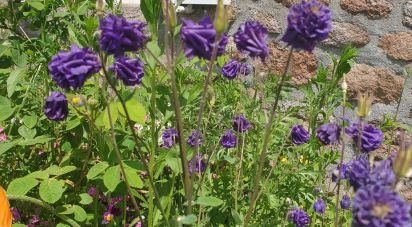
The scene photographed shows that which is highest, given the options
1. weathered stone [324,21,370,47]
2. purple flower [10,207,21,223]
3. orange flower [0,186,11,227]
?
weathered stone [324,21,370,47]

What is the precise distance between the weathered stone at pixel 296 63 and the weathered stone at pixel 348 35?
0.45 ft

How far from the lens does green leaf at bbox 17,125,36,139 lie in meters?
2.01

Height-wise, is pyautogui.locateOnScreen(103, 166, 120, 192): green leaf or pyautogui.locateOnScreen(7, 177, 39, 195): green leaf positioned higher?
pyautogui.locateOnScreen(103, 166, 120, 192): green leaf

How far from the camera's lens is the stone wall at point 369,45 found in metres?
2.82

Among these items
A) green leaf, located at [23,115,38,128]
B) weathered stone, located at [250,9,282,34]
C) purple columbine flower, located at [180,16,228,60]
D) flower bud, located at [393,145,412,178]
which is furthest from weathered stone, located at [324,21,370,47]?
flower bud, located at [393,145,412,178]

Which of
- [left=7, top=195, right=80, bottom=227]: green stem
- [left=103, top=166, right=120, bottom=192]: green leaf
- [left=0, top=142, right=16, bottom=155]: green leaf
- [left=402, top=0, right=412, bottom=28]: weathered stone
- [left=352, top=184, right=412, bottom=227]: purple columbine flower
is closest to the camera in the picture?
[left=352, top=184, right=412, bottom=227]: purple columbine flower

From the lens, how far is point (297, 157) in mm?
2275

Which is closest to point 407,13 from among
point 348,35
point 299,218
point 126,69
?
point 348,35

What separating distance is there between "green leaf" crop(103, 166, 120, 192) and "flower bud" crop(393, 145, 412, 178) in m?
0.97

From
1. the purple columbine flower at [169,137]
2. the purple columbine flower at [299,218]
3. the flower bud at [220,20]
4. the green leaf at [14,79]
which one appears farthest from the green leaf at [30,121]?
the flower bud at [220,20]

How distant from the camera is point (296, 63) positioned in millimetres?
3033

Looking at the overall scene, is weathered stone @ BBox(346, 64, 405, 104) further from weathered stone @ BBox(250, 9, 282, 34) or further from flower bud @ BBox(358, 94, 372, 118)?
flower bud @ BBox(358, 94, 372, 118)

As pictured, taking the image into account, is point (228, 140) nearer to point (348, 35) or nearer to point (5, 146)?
point (5, 146)

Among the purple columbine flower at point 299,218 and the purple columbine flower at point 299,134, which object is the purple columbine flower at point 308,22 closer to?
the purple columbine flower at point 299,134
